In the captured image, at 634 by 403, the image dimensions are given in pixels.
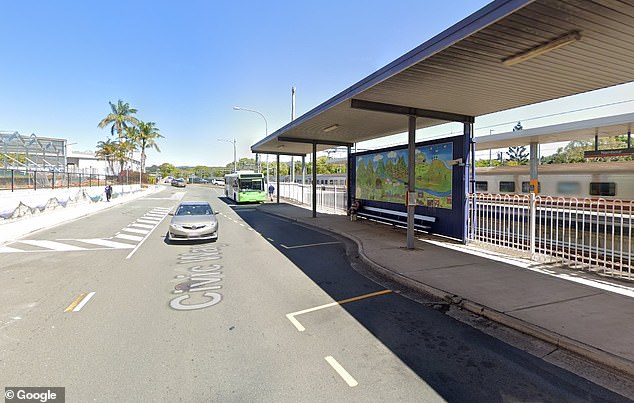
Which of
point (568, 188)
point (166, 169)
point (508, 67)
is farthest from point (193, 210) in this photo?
point (166, 169)

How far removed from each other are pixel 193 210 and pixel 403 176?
8489mm

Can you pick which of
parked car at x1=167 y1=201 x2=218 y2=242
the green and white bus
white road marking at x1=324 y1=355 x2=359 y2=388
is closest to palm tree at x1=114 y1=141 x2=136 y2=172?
the green and white bus

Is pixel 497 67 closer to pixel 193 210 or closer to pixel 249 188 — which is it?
pixel 193 210

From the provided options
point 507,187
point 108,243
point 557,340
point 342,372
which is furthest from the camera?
point 507,187

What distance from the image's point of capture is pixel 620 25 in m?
4.93

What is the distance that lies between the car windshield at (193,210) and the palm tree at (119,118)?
177 feet

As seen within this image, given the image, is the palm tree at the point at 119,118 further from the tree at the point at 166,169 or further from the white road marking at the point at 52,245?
the tree at the point at 166,169

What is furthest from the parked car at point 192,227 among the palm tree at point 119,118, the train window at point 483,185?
the palm tree at point 119,118

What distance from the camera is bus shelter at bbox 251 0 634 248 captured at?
4.86m

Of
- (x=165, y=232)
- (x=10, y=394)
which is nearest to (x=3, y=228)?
(x=165, y=232)

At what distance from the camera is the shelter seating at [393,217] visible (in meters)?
12.2

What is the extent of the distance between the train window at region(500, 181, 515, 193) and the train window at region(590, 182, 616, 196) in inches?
186

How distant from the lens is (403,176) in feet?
45.0

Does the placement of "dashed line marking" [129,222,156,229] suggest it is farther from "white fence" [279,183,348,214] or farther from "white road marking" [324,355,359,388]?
"white road marking" [324,355,359,388]
